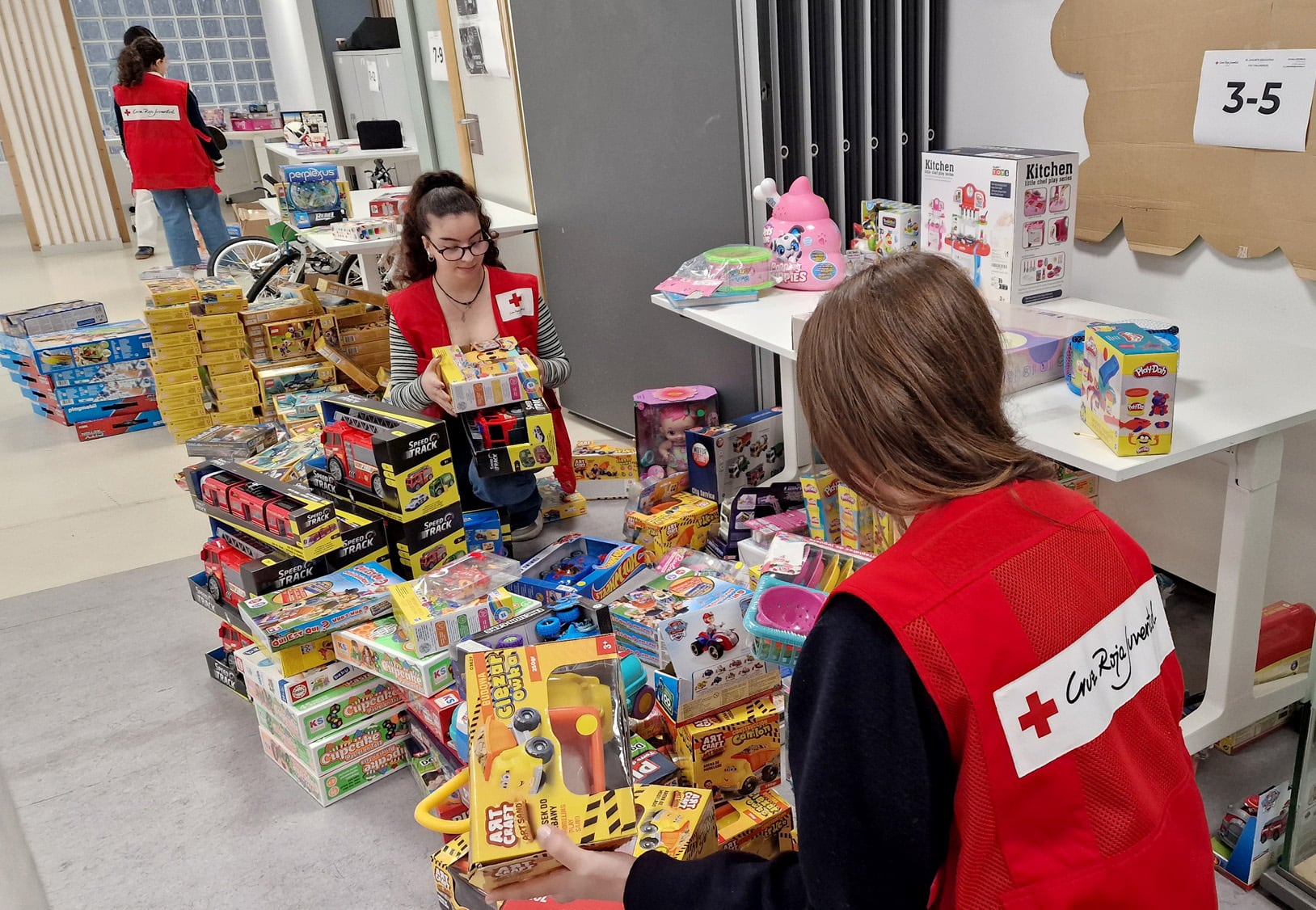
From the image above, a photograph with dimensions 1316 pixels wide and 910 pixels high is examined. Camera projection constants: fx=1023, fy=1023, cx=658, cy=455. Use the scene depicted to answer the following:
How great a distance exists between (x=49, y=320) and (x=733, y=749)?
5211 mm

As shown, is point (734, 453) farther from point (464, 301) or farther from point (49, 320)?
point (49, 320)

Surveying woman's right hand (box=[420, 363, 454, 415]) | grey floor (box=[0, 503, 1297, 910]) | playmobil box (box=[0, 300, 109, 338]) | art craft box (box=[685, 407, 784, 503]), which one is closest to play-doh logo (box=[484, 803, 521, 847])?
grey floor (box=[0, 503, 1297, 910])

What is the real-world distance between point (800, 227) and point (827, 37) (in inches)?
25.5

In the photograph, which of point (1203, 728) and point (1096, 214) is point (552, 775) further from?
point (1096, 214)

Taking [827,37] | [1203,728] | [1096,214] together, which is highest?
[827,37]

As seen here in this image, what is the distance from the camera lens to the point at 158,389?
5066 millimetres

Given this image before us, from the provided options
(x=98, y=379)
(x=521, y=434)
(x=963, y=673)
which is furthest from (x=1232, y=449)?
(x=98, y=379)

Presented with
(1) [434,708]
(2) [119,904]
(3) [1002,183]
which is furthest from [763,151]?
(2) [119,904]

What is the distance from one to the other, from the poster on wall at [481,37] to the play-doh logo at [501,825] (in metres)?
3.98

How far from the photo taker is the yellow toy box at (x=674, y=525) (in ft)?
10.8

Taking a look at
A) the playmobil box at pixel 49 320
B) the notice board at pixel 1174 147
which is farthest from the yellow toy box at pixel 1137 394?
the playmobil box at pixel 49 320

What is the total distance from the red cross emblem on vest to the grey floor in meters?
1.40

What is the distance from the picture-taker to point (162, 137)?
6957mm

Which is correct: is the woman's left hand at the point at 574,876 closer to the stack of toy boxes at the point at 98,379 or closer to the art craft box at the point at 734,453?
the art craft box at the point at 734,453
